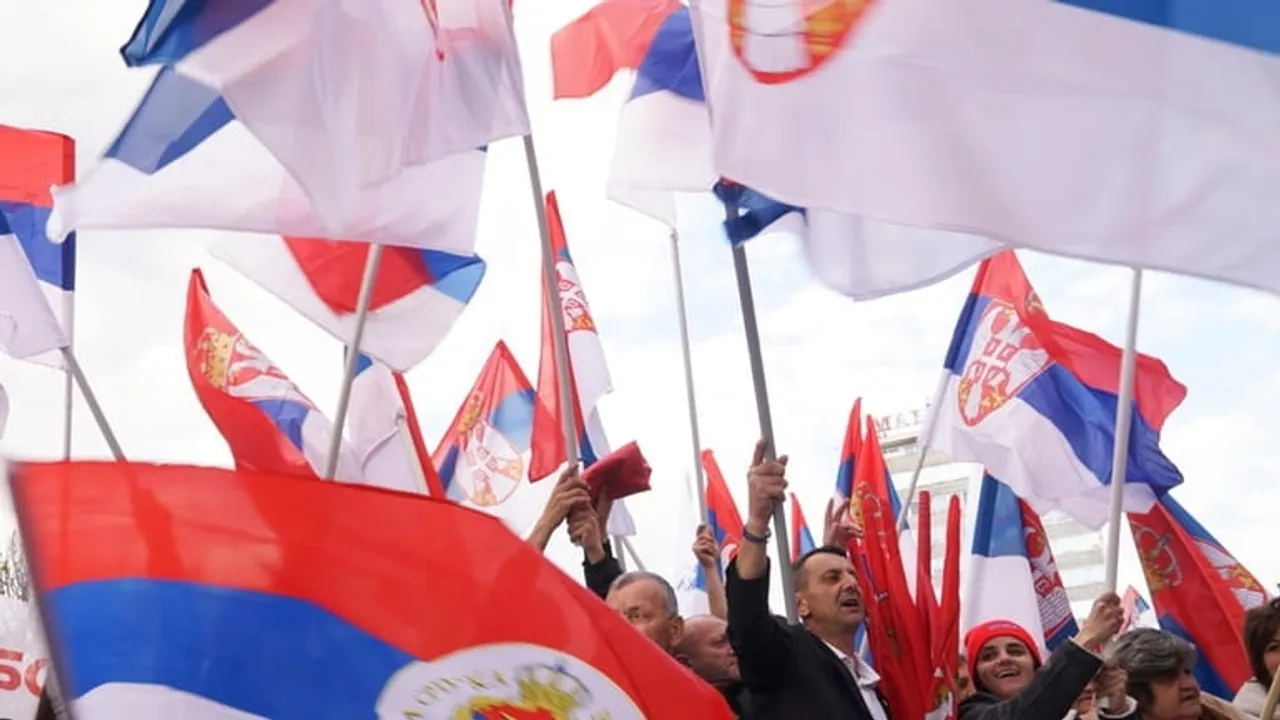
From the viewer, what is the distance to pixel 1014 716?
14.9ft

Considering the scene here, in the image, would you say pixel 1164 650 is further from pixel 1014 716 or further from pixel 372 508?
pixel 372 508

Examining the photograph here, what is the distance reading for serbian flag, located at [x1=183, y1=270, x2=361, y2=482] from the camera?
702 cm

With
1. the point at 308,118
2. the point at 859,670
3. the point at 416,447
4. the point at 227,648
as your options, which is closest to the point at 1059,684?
the point at 859,670

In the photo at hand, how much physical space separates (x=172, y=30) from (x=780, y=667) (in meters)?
2.40

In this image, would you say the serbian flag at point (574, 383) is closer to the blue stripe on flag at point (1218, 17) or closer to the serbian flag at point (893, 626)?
the serbian flag at point (893, 626)

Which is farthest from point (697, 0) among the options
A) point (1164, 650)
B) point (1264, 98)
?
point (1164, 650)

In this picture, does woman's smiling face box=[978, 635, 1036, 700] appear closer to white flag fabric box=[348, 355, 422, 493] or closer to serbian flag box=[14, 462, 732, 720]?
serbian flag box=[14, 462, 732, 720]

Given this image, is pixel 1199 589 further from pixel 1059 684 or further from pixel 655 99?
pixel 1059 684

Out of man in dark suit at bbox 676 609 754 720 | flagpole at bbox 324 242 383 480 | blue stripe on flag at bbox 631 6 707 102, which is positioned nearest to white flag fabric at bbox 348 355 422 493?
blue stripe on flag at bbox 631 6 707 102

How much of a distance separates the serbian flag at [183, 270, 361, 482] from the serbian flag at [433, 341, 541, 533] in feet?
7.02

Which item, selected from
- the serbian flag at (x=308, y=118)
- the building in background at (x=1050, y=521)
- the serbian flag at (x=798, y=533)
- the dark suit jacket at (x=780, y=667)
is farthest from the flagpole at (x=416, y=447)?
the building in background at (x=1050, y=521)

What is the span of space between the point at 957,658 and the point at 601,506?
3.86 feet

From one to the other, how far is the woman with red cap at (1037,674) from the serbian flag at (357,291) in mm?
2583

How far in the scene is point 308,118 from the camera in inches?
193
